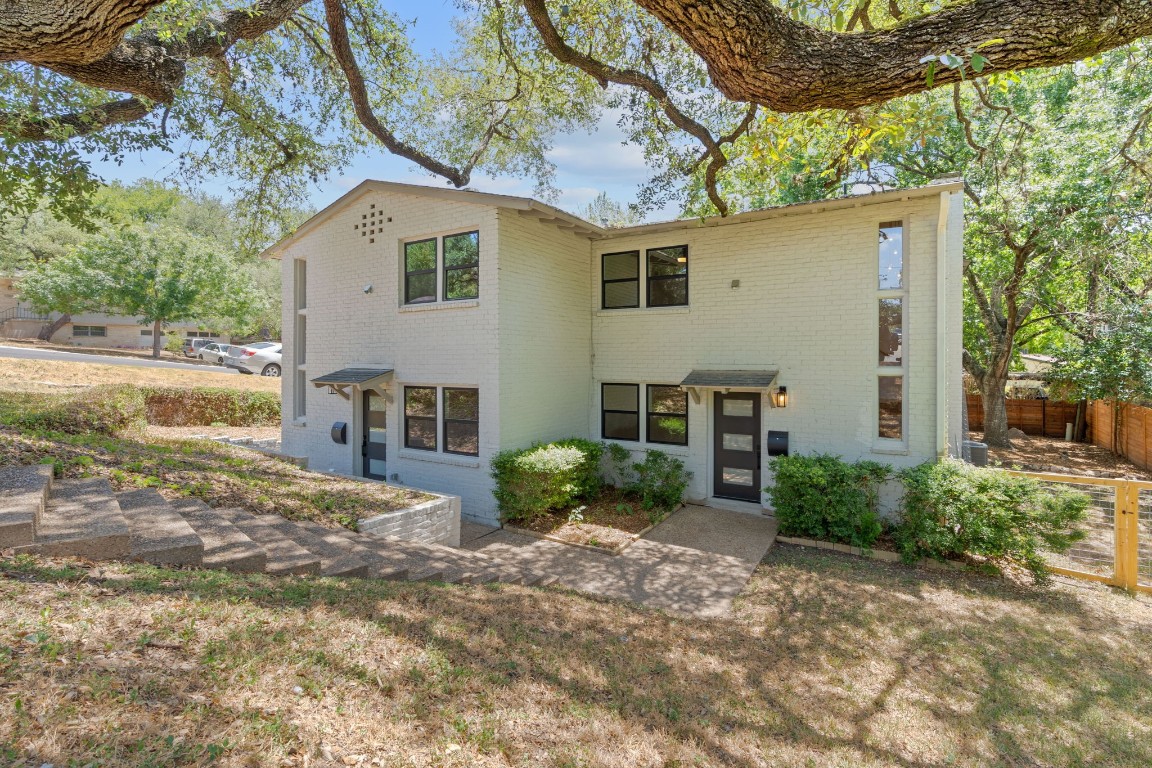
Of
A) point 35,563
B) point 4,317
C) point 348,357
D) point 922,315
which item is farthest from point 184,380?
point 4,317

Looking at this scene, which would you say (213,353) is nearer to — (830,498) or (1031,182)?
(830,498)

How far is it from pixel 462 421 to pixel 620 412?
3.46 meters

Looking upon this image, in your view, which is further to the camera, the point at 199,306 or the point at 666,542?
the point at 199,306

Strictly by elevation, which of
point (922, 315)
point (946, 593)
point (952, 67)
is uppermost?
point (952, 67)

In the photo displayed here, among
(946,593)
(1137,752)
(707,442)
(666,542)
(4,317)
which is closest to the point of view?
(1137,752)

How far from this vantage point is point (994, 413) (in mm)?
16672

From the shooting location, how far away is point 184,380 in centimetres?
1819

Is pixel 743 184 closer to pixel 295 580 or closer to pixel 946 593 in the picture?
pixel 946 593

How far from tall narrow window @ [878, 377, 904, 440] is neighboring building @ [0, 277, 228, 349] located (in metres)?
39.2

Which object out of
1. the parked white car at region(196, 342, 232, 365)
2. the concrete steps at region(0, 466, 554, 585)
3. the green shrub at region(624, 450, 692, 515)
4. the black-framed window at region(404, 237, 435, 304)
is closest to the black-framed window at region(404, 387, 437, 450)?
the black-framed window at region(404, 237, 435, 304)

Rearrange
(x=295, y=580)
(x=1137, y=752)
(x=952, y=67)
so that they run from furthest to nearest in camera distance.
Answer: (x=295, y=580)
(x=1137, y=752)
(x=952, y=67)

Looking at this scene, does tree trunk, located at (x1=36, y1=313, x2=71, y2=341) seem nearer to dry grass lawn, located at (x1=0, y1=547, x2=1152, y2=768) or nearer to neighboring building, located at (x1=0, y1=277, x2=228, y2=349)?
neighboring building, located at (x1=0, y1=277, x2=228, y2=349)

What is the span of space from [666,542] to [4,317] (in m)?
49.5

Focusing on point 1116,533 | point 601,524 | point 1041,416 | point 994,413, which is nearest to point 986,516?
point 1116,533
